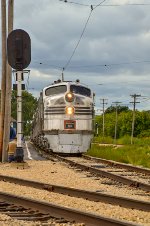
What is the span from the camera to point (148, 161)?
2111 cm

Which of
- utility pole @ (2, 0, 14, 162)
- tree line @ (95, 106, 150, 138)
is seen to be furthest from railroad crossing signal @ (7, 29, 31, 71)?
tree line @ (95, 106, 150, 138)

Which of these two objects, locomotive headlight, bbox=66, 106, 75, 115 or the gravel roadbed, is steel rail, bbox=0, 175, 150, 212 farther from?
locomotive headlight, bbox=66, 106, 75, 115

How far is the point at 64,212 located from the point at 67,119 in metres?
15.6

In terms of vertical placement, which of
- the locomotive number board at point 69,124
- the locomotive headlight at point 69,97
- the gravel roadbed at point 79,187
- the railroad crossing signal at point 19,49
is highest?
the railroad crossing signal at point 19,49

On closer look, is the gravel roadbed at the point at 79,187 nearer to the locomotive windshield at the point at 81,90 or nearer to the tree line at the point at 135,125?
the locomotive windshield at the point at 81,90

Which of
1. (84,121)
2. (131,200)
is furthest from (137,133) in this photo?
(131,200)

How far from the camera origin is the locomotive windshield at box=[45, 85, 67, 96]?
2381 centimetres

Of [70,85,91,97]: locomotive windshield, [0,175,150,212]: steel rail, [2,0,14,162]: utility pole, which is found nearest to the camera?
[0,175,150,212]: steel rail

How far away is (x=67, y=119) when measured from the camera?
75.1 feet

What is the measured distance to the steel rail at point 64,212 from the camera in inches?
250

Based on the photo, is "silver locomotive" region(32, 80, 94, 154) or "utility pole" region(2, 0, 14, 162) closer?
"utility pole" region(2, 0, 14, 162)

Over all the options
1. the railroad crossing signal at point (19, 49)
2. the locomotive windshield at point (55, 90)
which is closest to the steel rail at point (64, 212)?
the railroad crossing signal at point (19, 49)

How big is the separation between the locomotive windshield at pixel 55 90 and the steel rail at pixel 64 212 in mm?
14887

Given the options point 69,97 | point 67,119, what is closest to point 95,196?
point 67,119
